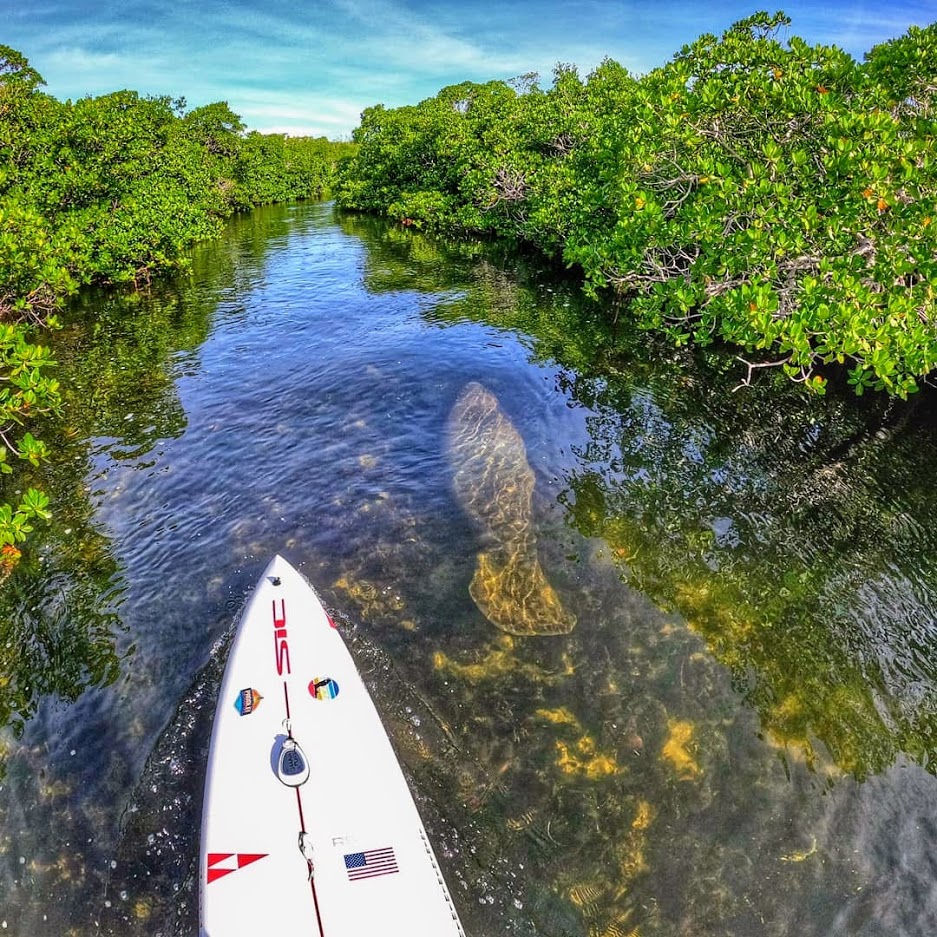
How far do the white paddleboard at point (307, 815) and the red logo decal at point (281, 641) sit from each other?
0.02 m

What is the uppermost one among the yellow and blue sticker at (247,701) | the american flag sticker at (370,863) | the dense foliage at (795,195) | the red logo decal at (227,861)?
the dense foliage at (795,195)

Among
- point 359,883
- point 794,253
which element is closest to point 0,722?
point 359,883

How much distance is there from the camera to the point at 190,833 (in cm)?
679

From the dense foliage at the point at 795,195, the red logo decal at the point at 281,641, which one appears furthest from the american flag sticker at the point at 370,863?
the dense foliage at the point at 795,195

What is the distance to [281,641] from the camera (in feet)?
27.2

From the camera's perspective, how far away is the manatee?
32.3 ft

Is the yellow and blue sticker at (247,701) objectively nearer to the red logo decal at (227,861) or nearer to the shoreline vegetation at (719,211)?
the red logo decal at (227,861)

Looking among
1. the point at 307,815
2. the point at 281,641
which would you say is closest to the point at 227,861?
the point at 307,815

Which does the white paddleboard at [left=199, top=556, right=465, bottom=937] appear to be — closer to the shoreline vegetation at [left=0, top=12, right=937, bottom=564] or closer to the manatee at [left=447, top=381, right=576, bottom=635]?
the manatee at [left=447, top=381, right=576, bottom=635]

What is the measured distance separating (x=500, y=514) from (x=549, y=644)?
11.7ft

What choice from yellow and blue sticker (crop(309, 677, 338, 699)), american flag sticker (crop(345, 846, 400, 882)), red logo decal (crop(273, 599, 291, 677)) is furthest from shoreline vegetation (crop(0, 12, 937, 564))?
american flag sticker (crop(345, 846, 400, 882))

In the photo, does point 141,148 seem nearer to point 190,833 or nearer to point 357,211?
point 190,833

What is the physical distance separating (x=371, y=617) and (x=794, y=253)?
11737mm

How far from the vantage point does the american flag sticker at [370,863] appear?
5.87 meters
